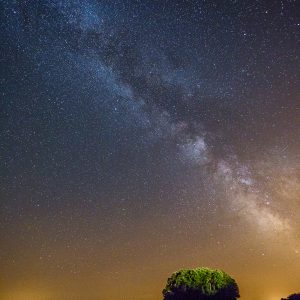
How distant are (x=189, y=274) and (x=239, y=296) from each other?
5.04m

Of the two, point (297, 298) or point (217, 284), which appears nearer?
point (297, 298)

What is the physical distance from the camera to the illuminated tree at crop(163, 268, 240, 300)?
37219 millimetres

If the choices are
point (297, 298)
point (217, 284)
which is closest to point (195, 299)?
point (217, 284)

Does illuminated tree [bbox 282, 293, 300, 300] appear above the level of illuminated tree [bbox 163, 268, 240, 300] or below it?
below

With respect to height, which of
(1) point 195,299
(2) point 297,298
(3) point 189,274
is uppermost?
(3) point 189,274

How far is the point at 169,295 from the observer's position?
3938 cm

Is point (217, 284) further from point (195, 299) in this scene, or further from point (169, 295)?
point (169, 295)

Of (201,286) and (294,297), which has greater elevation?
(201,286)

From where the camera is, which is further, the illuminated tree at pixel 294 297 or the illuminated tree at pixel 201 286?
the illuminated tree at pixel 201 286

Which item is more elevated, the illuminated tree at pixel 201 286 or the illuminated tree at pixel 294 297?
the illuminated tree at pixel 201 286

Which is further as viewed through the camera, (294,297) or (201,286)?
(201,286)

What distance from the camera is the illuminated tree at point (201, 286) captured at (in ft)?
122

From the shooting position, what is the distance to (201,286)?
124 ft

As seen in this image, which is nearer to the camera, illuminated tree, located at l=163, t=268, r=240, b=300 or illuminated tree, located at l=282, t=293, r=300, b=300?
illuminated tree, located at l=282, t=293, r=300, b=300
